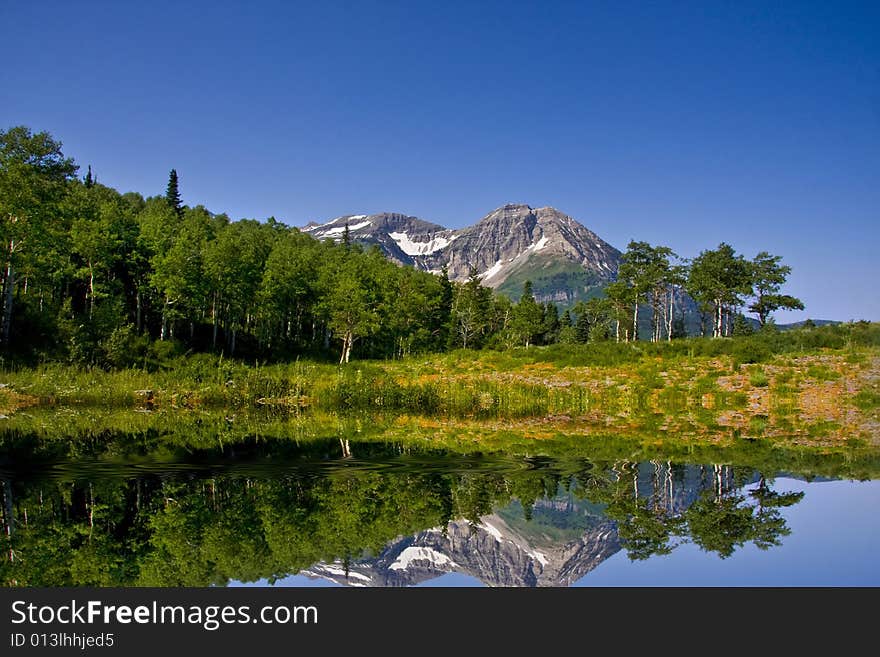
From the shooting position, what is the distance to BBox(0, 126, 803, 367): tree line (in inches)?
1459

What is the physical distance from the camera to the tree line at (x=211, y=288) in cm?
3706

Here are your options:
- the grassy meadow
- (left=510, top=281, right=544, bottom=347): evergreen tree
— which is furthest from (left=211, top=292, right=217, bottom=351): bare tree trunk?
(left=510, top=281, right=544, bottom=347): evergreen tree

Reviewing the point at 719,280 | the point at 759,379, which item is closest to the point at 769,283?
the point at 719,280

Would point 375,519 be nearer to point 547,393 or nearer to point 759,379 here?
point 547,393

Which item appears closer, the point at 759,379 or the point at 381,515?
the point at 381,515

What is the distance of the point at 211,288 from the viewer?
50.8 meters

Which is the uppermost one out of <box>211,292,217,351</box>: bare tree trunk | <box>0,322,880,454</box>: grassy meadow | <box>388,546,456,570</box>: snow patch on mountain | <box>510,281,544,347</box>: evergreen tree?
<box>510,281,544,347</box>: evergreen tree

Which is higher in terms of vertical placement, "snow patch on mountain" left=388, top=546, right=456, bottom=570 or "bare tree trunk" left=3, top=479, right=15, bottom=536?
"bare tree trunk" left=3, top=479, right=15, bottom=536

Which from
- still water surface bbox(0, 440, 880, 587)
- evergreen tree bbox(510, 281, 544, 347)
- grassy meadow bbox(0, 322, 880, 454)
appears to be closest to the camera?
still water surface bbox(0, 440, 880, 587)

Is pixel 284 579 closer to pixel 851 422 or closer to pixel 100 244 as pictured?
pixel 851 422

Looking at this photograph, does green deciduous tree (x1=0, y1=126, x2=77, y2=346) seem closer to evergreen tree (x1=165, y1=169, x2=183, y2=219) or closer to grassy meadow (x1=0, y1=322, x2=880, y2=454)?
grassy meadow (x1=0, y1=322, x2=880, y2=454)

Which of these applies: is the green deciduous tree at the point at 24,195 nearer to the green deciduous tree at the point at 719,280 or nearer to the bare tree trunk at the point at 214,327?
the bare tree trunk at the point at 214,327

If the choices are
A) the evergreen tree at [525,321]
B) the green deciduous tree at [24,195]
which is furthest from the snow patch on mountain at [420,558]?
the evergreen tree at [525,321]
